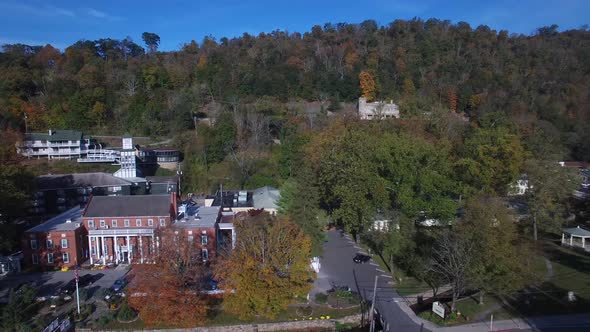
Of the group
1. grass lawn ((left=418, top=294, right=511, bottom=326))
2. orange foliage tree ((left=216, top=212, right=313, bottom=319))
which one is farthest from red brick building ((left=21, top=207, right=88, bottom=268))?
grass lawn ((left=418, top=294, right=511, bottom=326))

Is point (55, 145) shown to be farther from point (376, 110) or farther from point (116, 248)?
point (376, 110)

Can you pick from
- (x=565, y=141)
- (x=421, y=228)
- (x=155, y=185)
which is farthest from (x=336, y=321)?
(x=565, y=141)

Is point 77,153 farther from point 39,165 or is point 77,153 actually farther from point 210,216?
point 210,216

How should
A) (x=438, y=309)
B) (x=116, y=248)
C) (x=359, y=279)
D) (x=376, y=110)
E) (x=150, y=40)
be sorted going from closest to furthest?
1. (x=438, y=309)
2. (x=359, y=279)
3. (x=116, y=248)
4. (x=376, y=110)
5. (x=150, y=40)

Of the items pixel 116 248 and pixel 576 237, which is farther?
pixel 576 237

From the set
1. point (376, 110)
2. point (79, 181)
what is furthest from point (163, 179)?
point (376, 110)

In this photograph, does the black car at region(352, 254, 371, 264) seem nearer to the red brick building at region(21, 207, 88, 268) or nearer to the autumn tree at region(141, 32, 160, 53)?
the red brick building at region(21, 207, 88, 268)
